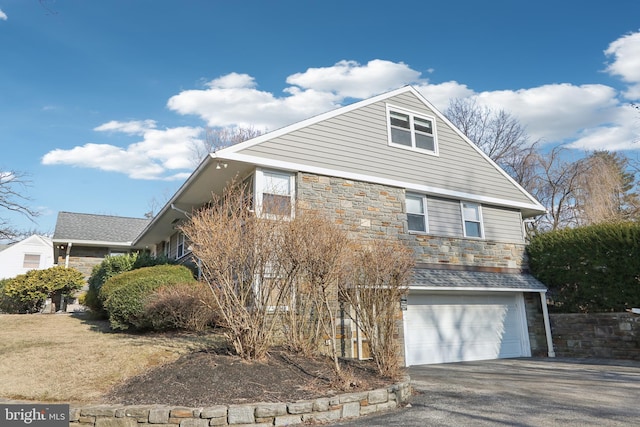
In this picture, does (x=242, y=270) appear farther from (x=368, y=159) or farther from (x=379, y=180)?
(x=368, y=159)

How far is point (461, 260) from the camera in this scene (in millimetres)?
11969

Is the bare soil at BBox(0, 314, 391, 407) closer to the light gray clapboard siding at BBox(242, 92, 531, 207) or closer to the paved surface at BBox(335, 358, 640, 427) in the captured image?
the paved surface at BBox(335, 358, 640, 427)

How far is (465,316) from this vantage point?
11695 mm

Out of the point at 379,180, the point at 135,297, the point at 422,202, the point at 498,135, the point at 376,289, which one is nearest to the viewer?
the point at 376,289

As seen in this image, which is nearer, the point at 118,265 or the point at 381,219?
the point at 381,219

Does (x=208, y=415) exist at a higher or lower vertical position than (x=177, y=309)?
lower

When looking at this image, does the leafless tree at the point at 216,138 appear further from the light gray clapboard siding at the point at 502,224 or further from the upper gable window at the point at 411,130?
the light gray clapboard siding at the point at 502,224

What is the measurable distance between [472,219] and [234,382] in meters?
9.53

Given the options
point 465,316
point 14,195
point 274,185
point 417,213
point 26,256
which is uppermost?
point 14,195

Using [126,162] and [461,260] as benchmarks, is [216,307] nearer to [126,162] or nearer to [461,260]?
[461,260]

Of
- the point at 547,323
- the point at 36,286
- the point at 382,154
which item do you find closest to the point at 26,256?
the point at 36,286

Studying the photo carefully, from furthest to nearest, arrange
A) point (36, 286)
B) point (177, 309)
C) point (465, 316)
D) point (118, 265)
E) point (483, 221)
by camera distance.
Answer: point (36, 286), point (118, 265), point (483, 221), point (465, 316), point (177, 309)

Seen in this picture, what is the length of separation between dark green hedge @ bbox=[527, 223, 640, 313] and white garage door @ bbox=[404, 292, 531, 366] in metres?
1.19

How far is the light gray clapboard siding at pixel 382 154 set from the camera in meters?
10.0
